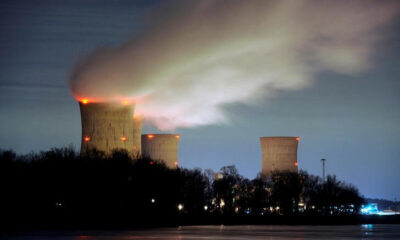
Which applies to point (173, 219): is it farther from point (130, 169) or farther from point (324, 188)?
point (324, 188)

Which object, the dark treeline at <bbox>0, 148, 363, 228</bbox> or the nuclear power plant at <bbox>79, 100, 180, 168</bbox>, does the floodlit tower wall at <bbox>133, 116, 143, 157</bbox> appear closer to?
the dark treeline at <bbox>0, 148, 363, 228</bbox>

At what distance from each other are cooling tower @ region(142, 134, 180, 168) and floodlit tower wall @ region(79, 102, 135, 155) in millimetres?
24957

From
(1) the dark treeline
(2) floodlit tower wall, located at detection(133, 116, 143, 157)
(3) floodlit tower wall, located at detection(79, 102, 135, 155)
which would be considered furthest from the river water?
(2) floodlit tower wall, located at detection(133, 116, 143, 157)

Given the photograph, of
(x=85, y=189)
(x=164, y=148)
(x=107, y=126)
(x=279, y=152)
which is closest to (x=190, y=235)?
(x=85, y=189)

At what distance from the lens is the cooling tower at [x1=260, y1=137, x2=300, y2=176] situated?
326 ft

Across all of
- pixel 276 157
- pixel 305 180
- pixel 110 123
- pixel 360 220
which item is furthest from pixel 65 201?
pixel 305 180

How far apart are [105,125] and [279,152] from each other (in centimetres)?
3516

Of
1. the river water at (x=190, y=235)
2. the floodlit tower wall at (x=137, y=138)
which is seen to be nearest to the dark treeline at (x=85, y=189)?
the floodlit tower wall at (x=137, y=138)

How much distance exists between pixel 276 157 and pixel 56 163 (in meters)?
38.6

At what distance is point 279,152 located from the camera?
3937 inches

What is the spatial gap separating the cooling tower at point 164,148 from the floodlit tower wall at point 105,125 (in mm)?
24957

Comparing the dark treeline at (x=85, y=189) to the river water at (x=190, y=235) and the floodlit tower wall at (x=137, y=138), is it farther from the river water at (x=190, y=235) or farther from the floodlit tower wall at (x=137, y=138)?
the river water at (x=190, y=235)

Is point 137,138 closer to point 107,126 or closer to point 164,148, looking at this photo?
point 164,148

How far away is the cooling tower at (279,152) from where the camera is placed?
9938 cm
